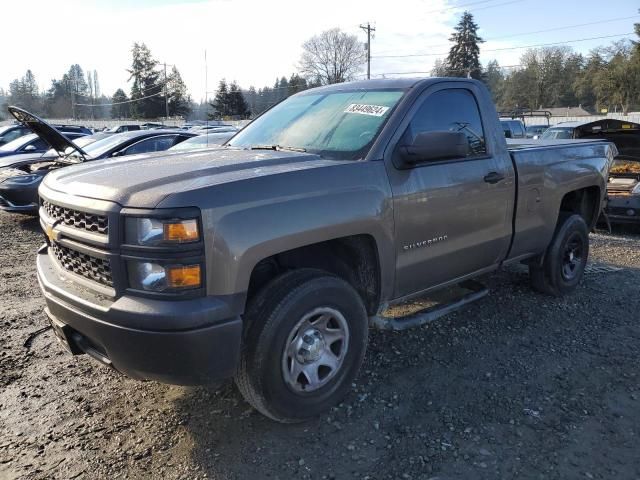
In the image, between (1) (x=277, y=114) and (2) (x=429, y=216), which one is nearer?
(2) (x=429, y=216)

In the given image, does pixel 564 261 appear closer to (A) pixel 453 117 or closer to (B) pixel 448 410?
(A) pixel 453 117

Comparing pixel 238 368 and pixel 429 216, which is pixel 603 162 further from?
pixel 238 368

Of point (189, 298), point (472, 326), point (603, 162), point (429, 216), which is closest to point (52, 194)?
point (189, 298)

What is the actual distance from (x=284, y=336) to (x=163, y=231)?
0.84m

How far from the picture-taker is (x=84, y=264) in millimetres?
2754

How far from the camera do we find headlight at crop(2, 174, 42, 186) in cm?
887

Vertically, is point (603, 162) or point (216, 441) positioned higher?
point (603, 162)

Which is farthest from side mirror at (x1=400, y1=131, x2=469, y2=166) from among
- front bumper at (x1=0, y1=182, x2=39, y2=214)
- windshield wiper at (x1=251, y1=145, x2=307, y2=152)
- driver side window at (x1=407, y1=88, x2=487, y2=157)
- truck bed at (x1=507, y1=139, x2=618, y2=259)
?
front bumper at (x1=0, y1=182, x2=39, y2=214)

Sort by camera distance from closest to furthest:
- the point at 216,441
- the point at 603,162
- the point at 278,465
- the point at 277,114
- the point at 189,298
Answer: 1. the point at 189,298
2. the point at 278,465
3. the point at 216,441
4. the point at 277,114
5. the point at 603,162

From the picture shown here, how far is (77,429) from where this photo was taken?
9.94 feet

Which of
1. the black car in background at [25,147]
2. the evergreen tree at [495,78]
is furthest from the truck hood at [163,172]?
the evergreen tree at [495,78]

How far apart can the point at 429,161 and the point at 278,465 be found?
2.08 meters

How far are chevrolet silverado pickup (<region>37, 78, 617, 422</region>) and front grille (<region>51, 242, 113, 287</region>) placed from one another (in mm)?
12

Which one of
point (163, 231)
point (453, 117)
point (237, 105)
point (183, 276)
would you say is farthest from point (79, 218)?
point (237, 105)
